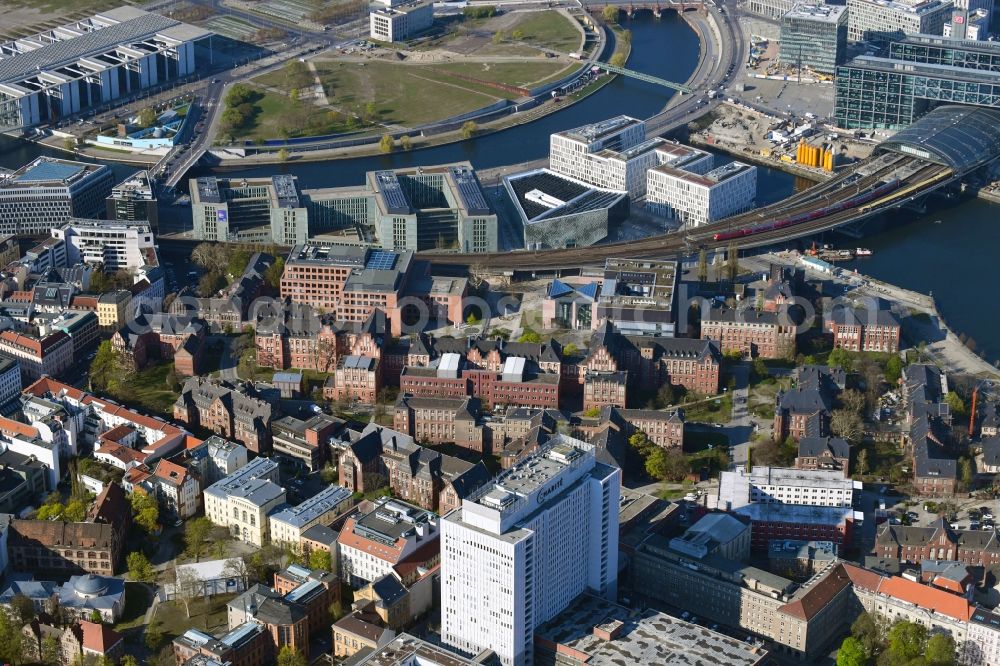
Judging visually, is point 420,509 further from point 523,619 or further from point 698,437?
point 698,437

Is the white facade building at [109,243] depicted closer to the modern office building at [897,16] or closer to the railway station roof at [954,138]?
the railway station roof at [954,138]

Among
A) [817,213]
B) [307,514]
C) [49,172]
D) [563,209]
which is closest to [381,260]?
[563,209]

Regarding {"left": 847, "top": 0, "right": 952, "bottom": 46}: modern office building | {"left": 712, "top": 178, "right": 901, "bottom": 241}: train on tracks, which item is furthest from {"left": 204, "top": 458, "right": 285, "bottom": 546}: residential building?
{"left": 847, "top": 0, "right": 952, "bottom": 46}: modern office building

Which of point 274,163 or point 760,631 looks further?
point 274,163

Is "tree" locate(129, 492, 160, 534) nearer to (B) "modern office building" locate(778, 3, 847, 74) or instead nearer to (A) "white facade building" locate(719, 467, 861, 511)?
(A) "white facade building" locate(719, 467, 861, 511)

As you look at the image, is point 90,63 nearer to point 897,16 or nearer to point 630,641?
point 897,16

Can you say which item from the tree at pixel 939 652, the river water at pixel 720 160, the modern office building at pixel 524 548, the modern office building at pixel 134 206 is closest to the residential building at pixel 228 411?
the modern office building at pixel 524 548

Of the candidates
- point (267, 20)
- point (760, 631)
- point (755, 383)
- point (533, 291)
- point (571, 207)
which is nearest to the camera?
point (760, 631)

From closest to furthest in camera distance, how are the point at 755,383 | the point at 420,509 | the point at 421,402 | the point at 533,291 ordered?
the point at 420,509 < the point at 421,402 < the point at 755,383 < the point at 533,291

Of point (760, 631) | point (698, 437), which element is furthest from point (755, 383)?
point (760, 631)
